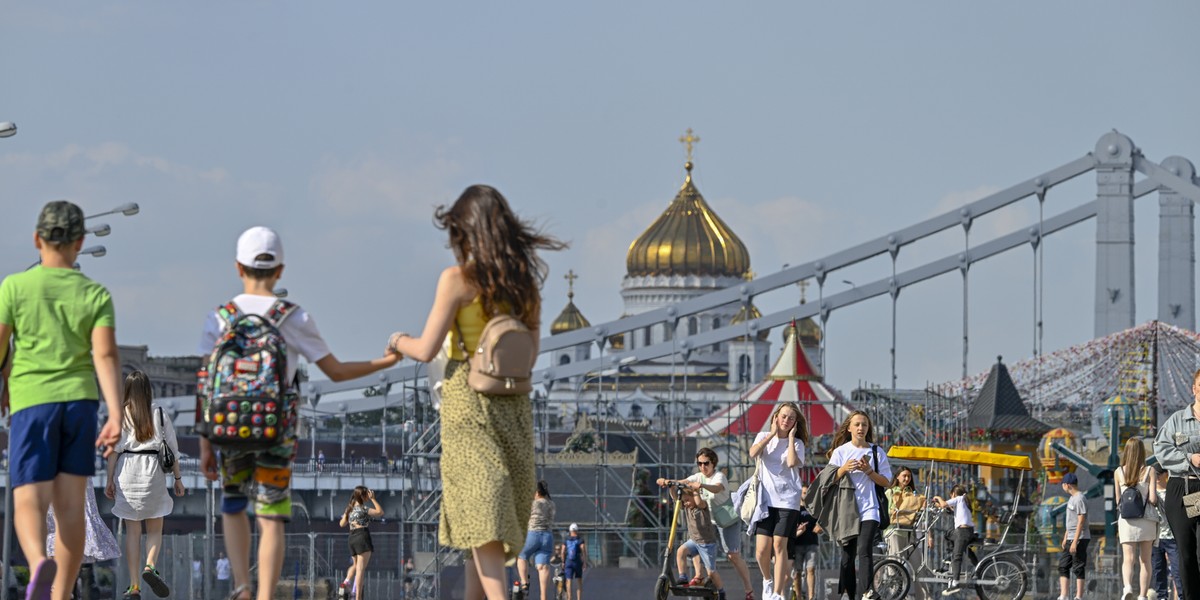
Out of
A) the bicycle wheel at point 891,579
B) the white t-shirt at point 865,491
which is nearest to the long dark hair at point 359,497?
the bicycle wheel at point 891,579

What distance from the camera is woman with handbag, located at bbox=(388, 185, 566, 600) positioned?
312 inches

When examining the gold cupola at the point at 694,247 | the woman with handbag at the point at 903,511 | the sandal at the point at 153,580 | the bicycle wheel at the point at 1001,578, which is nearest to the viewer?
the sandal at the point at 153,580

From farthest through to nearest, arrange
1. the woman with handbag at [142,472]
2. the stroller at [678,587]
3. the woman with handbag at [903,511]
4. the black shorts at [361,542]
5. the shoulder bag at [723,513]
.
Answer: the woman with handbag at [903,511] → the black shorts at [361,542] → the shoulder bag at [723,513] → the stroller at [678,587] → the woman with handbag at [142,472]

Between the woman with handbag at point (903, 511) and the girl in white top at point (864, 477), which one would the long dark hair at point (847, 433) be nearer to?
the girl in white top at point (864, 477)

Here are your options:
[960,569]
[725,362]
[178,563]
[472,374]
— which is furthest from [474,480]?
[725,362]

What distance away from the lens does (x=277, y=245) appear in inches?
313

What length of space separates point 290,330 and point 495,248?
0.76m

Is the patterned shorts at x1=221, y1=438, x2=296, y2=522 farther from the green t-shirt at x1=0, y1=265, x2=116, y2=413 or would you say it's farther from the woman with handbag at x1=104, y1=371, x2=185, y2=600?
the woman with handbag at x1=104, y1=371, x2=185, y2=600

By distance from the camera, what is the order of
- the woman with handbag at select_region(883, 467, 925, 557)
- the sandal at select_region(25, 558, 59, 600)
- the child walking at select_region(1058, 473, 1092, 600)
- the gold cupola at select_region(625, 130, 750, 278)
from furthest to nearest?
1. the gold cupola at select_region(625, 130, 750, 278)
2. the woman with handbag at select_region(883, 467, 925, 557)
3. the child walking at select_region(1058, 473, 1092, 600)
4. the sandal at select_region(25, 558, 59, 600)

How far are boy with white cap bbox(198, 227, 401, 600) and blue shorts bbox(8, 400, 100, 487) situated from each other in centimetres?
47

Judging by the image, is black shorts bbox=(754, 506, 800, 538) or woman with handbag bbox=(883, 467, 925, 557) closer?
black shorts bbox=(754, 506, 800, 538)

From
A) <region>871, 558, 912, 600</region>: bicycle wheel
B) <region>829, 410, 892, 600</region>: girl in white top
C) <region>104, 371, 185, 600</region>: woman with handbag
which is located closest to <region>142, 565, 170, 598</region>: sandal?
<region>104, 371, 185, 600</region>: woman with handbag

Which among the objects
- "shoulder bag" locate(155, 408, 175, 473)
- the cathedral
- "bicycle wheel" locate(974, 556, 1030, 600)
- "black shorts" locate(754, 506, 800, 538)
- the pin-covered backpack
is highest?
the cathedral

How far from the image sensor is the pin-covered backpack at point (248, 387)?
7.72 metres
